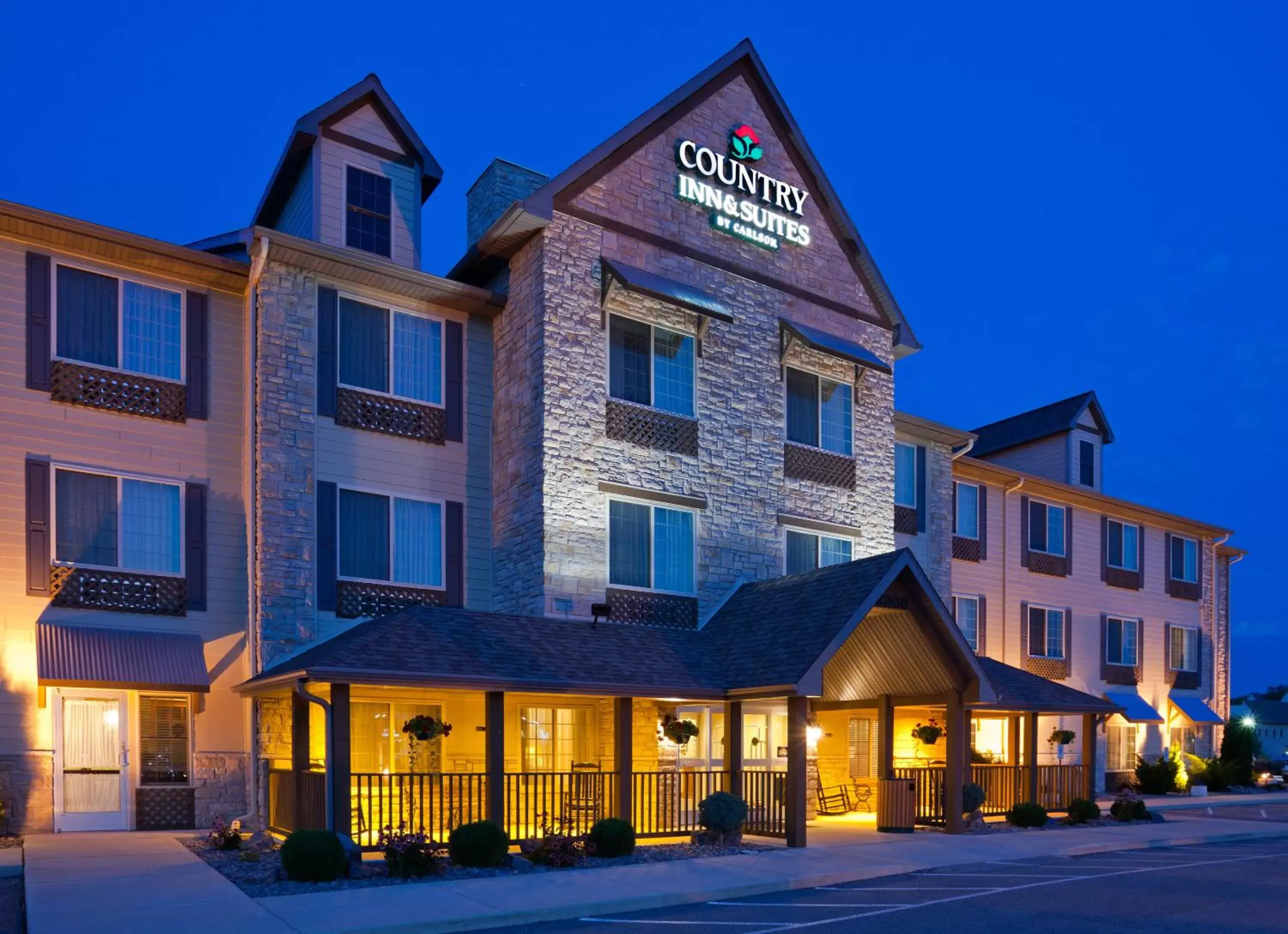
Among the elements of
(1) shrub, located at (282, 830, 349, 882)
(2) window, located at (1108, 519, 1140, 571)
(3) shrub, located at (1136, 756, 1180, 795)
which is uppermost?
(2) window, located at (1108, 519, 1140, 571)

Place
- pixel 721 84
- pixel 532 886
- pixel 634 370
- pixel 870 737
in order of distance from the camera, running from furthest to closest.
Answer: pixel 870 737
pixel 721 84
pixel 634 370
pixel 532 886

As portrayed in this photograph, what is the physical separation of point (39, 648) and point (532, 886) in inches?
325

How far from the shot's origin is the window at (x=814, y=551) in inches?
955

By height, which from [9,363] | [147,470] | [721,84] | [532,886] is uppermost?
[721,84]

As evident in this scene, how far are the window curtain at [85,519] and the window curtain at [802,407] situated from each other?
12706 mm

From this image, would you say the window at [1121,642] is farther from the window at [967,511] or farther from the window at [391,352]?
the window at [391,352]

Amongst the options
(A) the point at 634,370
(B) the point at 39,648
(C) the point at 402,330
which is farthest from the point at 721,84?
(B) the point at 39,648

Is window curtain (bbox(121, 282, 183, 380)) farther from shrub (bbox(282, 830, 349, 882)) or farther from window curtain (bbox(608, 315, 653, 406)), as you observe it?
shrub (bbox(282, 830, 349, 882))

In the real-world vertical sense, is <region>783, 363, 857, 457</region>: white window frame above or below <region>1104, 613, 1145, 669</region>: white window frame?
above

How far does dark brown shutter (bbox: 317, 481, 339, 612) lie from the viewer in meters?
19.3

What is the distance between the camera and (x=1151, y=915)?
12781 millimetres

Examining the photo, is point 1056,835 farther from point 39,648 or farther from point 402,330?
point 39,648

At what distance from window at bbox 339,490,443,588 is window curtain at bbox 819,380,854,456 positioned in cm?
843

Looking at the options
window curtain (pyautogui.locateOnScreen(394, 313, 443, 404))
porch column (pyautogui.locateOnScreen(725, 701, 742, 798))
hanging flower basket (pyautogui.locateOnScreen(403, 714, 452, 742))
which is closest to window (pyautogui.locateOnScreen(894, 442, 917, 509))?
porch column (pyautogui.locateOnScreen(725, 701, 742, 798))
